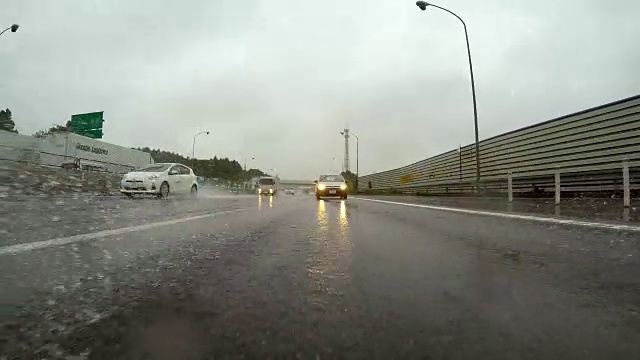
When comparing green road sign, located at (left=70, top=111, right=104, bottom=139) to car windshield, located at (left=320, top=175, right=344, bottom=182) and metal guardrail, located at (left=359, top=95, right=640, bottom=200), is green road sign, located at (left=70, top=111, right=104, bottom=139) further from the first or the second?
metal guardrail, located at (left=359, top=95, right=640, bottom=200)

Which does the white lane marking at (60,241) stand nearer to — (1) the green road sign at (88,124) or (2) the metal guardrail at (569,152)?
(2) the metal guardrail at (569,152)

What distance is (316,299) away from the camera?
238 cm

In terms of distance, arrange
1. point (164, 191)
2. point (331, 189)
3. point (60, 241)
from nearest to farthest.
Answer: point (60, 241), point (164, 191), point (331, 189)

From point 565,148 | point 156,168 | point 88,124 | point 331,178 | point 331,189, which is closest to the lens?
point 156,168

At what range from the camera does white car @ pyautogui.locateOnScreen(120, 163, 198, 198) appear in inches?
668

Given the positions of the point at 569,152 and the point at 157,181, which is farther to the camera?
the point at 569,152

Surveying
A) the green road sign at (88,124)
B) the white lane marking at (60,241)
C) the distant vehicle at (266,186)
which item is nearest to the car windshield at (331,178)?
the white lane marking at (60,241)

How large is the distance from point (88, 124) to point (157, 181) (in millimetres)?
33523

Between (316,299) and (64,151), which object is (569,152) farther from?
(64,151)

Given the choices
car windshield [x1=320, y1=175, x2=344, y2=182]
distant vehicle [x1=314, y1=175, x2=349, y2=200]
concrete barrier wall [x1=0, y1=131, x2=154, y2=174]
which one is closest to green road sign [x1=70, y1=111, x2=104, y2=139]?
concrete barrier wall [x1=0, y1=131, x2=154, y2=174]

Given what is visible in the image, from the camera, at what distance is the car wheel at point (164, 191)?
687 inches

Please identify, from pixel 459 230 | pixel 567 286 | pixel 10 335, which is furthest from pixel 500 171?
pixel 10 335

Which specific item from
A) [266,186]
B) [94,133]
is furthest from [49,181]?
[266,186]

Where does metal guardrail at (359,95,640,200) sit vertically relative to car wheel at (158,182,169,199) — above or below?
above
